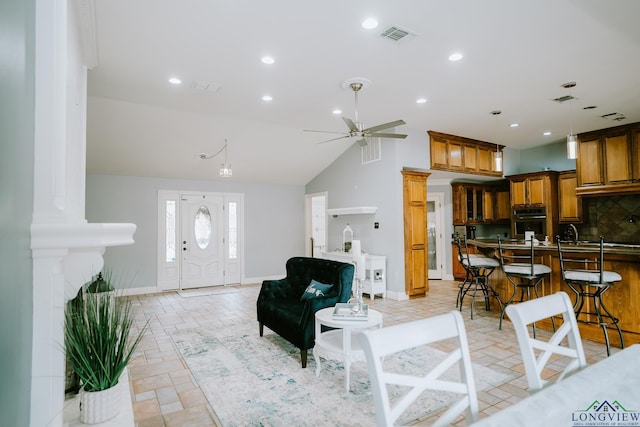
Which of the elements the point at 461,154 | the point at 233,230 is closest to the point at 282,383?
the point at 233,230

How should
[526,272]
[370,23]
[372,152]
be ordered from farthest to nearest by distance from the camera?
1. [372,152]
2. [526,272]
3. [370,23]

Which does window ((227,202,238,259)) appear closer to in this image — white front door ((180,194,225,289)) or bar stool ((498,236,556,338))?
white front door ((180,194,225,289))

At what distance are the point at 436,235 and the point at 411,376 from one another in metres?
7.69

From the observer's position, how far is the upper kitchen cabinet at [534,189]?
7133 millimetres

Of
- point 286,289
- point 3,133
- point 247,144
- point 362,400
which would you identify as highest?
point 247,144

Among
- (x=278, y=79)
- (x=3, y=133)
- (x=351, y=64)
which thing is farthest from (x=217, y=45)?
(x=3, y=133)

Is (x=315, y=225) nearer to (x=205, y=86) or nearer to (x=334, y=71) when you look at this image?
(x=205, y=86)

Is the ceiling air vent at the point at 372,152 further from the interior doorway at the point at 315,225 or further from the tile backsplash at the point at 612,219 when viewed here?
the tile backsplash at the point at 612,219

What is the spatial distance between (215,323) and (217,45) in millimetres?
3573

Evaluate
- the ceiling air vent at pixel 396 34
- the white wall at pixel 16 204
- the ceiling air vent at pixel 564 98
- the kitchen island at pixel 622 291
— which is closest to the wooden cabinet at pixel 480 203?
the ceiling air vent at pixel 564 98

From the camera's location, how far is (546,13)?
2861 mm

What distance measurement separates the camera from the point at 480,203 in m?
8.44

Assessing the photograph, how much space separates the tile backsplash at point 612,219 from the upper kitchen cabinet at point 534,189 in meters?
0.62

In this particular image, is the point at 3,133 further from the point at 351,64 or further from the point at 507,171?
the point at 507,171
